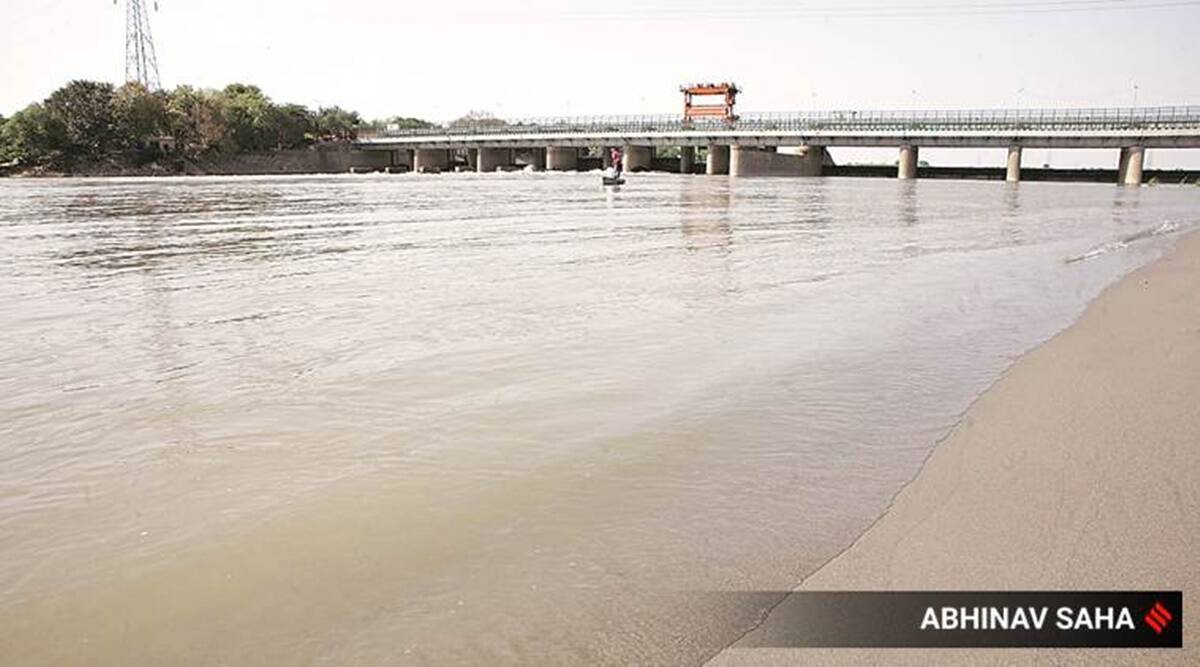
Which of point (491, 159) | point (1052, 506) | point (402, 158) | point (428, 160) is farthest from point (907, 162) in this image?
point (1052, 506)

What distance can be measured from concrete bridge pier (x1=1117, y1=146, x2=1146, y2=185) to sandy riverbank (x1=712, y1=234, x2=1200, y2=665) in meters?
72.6

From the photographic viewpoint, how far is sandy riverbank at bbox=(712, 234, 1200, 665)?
356 centimetres

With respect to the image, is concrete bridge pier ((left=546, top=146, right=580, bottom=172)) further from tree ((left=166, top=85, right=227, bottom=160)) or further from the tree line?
tree ((left=166, top=85, right=227, bottom=160))

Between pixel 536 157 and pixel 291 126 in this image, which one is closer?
pixel 291 126

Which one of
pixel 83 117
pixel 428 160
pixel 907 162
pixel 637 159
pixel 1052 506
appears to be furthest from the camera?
pixel 428 160

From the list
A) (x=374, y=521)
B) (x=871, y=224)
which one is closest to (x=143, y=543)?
(x=374, y=521)

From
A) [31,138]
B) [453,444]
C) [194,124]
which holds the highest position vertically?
[194,124]

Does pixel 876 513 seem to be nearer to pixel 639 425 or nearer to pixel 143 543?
pixel 639 425

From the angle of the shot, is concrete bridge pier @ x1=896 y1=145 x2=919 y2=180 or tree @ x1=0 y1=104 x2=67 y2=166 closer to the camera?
concrete bridge pier @ x1=896 y1=145 x2=919 y2=180

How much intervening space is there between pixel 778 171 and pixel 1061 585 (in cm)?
9067

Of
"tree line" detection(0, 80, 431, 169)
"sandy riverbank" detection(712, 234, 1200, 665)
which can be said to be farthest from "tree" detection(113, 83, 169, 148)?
"sandy riverbank" detection(712, 234, 1200, 665)

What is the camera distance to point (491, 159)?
108000mm

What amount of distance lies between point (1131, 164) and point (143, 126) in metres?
97.0

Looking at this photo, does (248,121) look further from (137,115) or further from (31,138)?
(31,138)
